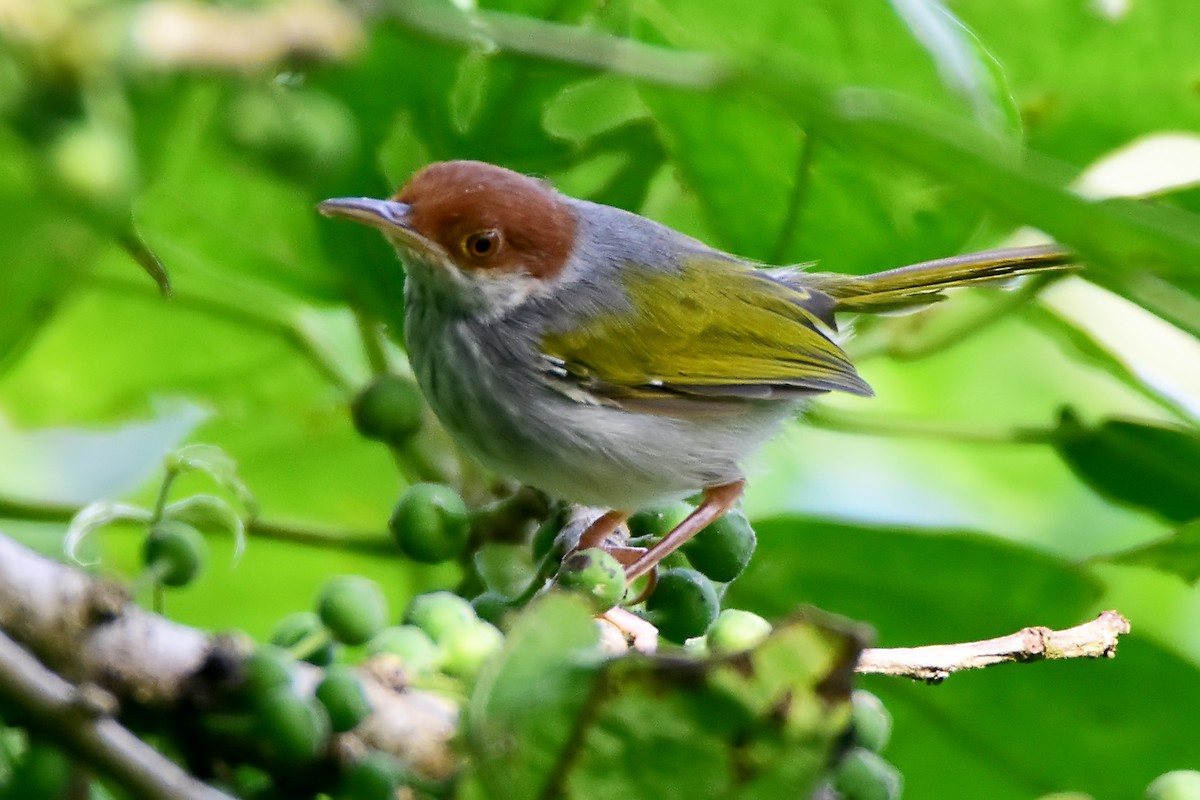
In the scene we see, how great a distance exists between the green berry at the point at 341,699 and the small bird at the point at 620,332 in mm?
1509

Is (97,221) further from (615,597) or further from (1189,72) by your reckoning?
(1189,72)

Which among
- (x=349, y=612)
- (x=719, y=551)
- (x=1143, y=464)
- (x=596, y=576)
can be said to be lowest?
(x=349, y=612)

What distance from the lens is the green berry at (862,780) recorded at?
126 centimetres

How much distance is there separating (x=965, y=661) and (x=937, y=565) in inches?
44.0

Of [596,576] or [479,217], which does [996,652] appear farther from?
[479,217]

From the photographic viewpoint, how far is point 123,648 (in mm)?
995

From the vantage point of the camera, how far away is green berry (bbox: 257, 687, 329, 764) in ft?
3.30

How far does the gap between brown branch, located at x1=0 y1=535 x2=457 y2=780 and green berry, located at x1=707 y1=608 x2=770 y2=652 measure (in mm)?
351

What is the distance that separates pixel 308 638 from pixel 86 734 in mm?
519

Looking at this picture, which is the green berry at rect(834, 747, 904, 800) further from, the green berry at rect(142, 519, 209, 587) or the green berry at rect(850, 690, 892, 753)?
the green berry at rect(142, 519, 209, 587)

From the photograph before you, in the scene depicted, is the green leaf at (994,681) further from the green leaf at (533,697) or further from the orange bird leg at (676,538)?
the green leaf at (533,697)

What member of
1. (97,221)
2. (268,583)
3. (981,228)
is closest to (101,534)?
(268,583)

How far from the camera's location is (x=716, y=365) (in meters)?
2.96

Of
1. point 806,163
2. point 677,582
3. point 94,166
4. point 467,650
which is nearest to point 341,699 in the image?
point 467,650
